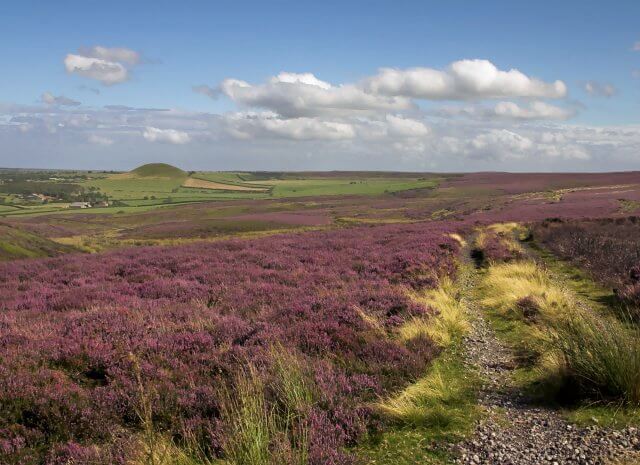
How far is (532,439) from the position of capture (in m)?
5.47

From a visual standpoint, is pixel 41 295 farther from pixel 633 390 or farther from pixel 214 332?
pixel 633 390

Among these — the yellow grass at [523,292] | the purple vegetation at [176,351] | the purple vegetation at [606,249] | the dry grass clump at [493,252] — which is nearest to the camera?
the purple vegetation at [176,351]

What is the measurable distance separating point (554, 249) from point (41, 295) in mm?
26781

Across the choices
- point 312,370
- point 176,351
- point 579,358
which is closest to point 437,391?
point 312,370

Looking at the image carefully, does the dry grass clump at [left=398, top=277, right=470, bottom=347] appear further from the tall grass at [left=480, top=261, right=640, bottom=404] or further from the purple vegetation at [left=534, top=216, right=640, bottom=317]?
the purple vegetation at [left=534, top=216, right=640, bottom=317]

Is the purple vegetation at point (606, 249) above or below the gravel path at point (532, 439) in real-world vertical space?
above

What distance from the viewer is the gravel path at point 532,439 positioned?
4992mm

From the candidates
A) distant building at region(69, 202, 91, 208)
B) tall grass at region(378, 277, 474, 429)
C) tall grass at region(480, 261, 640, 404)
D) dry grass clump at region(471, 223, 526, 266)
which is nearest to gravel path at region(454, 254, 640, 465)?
tall grass at region(378, 277, 474, 429)

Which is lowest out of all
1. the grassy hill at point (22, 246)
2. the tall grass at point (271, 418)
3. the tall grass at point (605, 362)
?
the grassy hill at point (22, 246)

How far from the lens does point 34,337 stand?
8.45 metres

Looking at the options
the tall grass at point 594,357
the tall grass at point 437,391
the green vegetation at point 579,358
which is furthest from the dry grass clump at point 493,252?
the tall grass at point 594,357

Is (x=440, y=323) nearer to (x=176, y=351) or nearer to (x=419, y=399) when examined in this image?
(x=419, y=399)

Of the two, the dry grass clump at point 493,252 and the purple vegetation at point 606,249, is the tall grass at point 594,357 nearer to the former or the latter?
the purple vegetation at point 606,249

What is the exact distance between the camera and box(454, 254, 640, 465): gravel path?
16.4 ft
